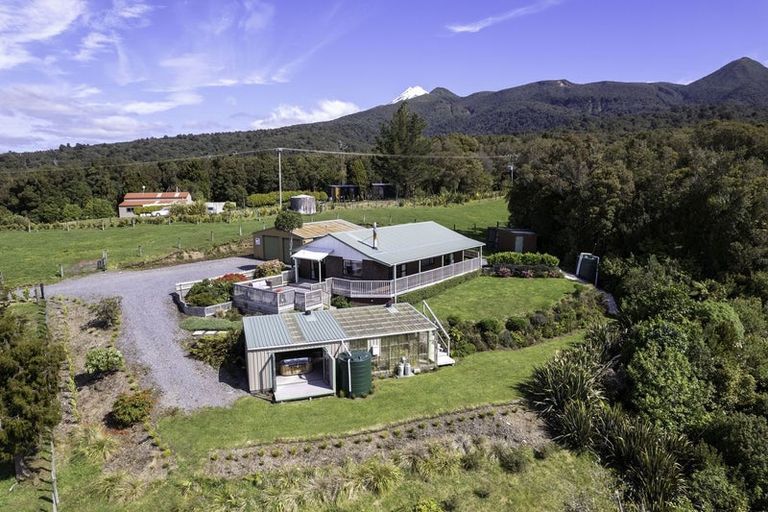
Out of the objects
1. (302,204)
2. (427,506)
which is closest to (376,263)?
(427,506)

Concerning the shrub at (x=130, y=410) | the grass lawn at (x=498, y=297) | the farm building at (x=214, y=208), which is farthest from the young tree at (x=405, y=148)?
the shrub at (x=130, y=410)

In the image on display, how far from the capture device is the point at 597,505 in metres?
14.2

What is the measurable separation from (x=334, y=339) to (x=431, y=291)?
10.3 m

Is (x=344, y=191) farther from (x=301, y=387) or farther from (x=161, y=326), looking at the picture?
(x=301, y=387)

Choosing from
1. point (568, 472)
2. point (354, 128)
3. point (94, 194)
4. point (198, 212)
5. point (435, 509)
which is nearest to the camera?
point (435, 509)

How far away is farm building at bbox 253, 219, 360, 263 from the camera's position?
32.2 metres

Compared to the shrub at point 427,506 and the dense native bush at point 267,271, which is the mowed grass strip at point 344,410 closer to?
the shrub at point 427,506

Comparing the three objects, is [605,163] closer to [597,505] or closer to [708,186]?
[708,186]

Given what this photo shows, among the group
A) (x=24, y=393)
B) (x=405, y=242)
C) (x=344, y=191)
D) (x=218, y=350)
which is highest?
(x=344, y=191)

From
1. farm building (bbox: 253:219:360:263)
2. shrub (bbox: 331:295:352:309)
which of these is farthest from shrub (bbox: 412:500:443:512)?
farm building (bbox: 253:219:360:263)

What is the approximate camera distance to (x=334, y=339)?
62.0 ft

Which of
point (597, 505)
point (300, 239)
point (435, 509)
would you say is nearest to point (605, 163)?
point (300, 239)

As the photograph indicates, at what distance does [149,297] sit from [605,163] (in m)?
33.9

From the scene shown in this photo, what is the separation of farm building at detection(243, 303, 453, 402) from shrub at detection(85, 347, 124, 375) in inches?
188
